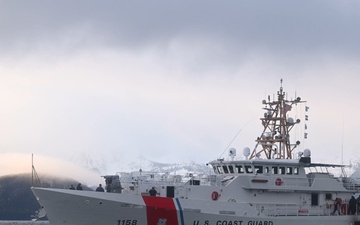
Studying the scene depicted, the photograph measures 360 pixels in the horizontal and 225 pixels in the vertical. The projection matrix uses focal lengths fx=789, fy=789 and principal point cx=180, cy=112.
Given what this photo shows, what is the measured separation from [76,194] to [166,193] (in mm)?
4875

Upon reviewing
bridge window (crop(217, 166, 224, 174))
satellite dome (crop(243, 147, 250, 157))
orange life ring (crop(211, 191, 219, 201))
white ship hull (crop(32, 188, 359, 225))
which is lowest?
white ship hull (crop(32, 188, 359, 225))

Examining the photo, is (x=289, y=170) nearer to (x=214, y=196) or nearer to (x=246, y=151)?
(x=246, y=151)

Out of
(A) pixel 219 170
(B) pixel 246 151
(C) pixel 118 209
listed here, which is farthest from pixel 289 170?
(C) pixel 118 209

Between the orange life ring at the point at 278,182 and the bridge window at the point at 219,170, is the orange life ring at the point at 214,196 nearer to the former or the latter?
the bridge window at the point at 219,170

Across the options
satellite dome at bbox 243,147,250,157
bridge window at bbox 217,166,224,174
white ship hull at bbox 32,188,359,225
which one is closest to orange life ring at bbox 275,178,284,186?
satellite dome at bbox 243,147,250,157

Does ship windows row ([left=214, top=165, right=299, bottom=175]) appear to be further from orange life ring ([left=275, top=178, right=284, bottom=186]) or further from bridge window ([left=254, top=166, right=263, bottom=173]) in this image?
orange life ring ([left=275, top=178, right=284, bottom=186])

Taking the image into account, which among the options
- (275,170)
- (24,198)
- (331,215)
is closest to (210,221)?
(275,170)

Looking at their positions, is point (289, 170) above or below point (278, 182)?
above

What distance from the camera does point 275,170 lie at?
4478 cm

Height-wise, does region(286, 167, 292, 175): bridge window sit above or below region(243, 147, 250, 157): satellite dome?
below

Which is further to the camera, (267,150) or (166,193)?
(267,150)

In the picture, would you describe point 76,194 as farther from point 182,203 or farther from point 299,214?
point 299,214

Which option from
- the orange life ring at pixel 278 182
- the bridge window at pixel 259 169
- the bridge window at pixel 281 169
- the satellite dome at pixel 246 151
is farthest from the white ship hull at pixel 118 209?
the satellite dome at pixel 246 151

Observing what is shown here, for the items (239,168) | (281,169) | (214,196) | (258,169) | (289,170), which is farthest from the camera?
(289,170)
